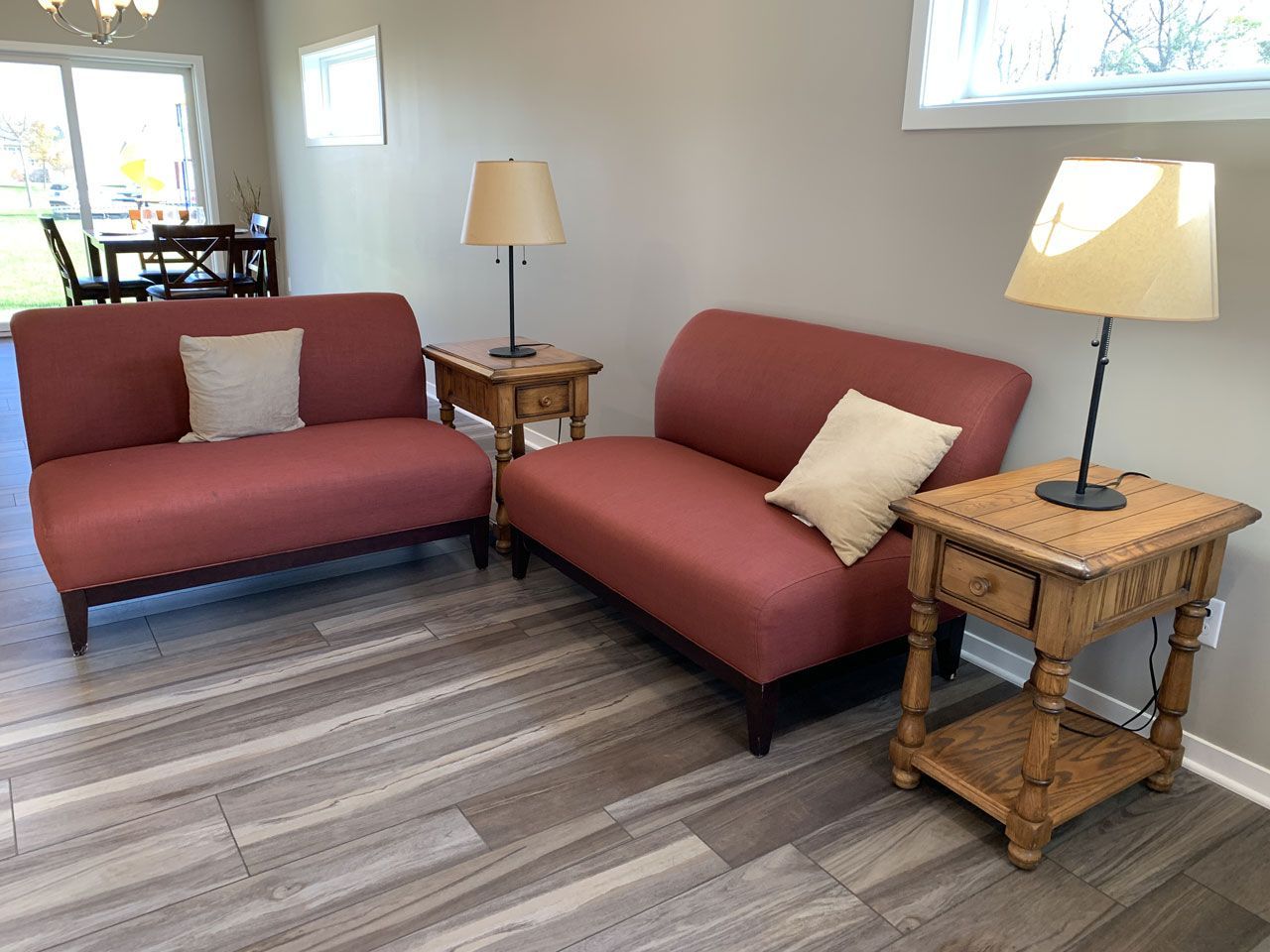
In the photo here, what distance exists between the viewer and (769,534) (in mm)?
2338

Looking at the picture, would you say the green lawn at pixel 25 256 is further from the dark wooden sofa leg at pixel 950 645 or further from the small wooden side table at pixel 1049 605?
the small wooden side table at pixel 1049 605

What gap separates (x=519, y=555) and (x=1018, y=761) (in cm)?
171

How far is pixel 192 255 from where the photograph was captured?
5.57 metres

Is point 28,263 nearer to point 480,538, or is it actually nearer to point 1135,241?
point 480,538

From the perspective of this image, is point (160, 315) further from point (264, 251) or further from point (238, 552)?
point (264, 251)

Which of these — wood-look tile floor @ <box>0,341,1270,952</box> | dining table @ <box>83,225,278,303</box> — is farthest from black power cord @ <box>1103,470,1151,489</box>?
dining table @ <box>83,225,278,303</box>

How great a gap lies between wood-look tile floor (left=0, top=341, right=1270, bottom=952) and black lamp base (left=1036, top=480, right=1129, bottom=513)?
0.70 meters

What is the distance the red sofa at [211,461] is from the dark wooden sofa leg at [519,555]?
139 millimetres

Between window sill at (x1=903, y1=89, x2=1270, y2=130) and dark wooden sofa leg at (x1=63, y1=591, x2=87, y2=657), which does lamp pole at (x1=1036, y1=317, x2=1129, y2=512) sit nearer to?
window sill at (x1=903, y1=89, x2=1270, y2=130)

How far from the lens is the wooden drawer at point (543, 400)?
330cm

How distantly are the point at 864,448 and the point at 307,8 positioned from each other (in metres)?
6.19

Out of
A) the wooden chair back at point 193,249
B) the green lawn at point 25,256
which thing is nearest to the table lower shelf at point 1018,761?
the wooden chair back at point 193,249

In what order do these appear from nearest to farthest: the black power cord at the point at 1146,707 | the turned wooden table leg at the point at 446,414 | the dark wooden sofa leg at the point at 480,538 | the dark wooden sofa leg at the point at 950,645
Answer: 1. the black power cord at the point at 1146,707
2. the dark wooden sofa leg at the point at 950,645
3. the dark wooden sofa leg at the point at 480,538
4. the turned wooden table leg at the point at 446,414

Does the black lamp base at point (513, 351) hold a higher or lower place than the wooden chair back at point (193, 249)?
lower
